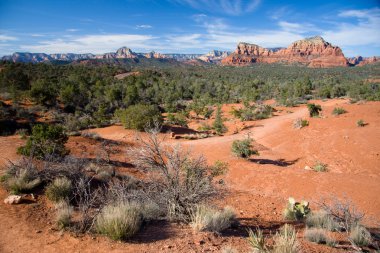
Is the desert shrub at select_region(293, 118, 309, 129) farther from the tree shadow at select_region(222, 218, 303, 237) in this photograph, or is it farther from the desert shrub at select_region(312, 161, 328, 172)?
the tree shadow at select_region(222, 218, 303, 237)

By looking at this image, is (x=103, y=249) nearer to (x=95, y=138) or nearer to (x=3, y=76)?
(x=95, y=138)

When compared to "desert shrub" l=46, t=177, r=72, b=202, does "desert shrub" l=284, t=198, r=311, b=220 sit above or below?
below

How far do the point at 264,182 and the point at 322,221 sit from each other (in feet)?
19.1

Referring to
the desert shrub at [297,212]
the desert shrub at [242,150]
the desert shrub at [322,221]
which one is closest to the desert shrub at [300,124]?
the desert shrub at [242,150]

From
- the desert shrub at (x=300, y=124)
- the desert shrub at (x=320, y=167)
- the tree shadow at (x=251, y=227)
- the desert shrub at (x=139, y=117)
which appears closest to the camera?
the tree shadow at (x=251, y=227)

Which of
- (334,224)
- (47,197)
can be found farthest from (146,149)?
(334,224)

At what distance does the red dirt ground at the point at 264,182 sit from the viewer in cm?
509

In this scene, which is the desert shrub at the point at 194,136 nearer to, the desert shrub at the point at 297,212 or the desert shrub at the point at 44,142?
the desert shrub at the point at 44,142

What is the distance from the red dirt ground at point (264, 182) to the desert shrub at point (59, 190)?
0.94 feet

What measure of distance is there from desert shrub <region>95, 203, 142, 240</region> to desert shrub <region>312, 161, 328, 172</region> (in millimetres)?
12141

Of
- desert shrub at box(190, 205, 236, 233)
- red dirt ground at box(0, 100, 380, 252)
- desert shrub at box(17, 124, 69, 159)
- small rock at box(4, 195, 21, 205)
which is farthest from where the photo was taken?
desert shrub at box(17, 124, 69, 159)

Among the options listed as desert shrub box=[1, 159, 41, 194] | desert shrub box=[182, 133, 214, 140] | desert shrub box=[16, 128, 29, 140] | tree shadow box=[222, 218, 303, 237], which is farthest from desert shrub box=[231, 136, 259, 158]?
desert shrub box=[16, 128, 29, 140]

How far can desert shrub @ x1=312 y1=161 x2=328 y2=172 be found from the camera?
47.8 feet

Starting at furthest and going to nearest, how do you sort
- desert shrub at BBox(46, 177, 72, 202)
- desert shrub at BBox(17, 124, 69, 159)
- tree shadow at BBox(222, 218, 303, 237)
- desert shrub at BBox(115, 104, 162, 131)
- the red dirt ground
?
desert shrub at BBox(115, 104, 162, 131)
desert shrub at BBox(17, 124, 69, 159)
desert shrub at BBox(46, 177, 72, 202)
tree shadow at BBox(222, 218, 303, 237)
the red dirt ground
